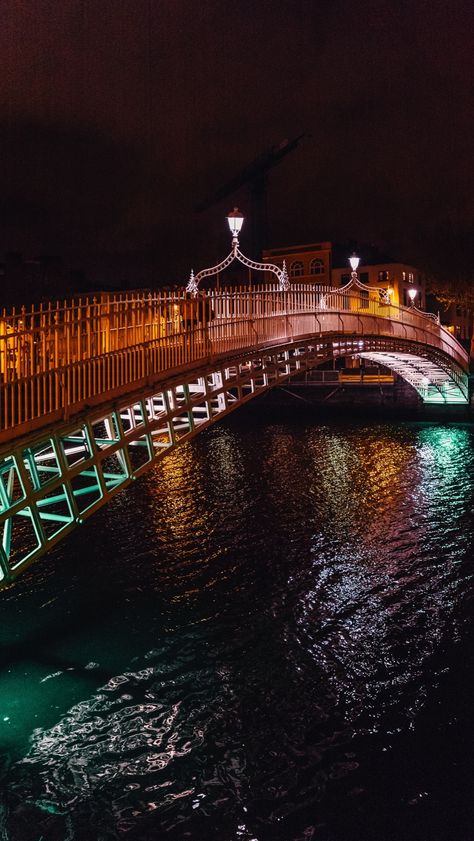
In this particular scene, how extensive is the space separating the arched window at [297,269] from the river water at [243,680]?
53416 millimetres

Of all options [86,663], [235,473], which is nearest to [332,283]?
[235,473]

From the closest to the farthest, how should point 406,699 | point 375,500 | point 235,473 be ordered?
point 406,699, point 375,500, point 235,473

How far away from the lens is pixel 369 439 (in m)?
37.2

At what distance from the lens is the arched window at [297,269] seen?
7206 centimetres

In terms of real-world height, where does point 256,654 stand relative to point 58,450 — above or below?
below

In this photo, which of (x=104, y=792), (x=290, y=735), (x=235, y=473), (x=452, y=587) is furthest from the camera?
(x=235, y=473)

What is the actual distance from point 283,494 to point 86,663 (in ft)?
46.4

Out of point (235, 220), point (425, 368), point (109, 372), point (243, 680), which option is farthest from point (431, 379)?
point (243, 680)

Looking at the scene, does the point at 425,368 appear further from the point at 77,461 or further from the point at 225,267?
the point at 77,461

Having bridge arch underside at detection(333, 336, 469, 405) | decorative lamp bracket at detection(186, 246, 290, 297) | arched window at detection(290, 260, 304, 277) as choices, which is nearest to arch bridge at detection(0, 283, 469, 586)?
decorative lamp bracket at detection(186, 246, 290, 297)

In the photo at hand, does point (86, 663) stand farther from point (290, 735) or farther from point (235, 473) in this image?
point (235, 473)

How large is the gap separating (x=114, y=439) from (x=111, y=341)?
2.02m

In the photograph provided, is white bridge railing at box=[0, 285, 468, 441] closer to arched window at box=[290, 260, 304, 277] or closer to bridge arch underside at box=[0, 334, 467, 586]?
bridge arch underside at box=[0, 334, 467, 586]

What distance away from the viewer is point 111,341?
42.5 ft
